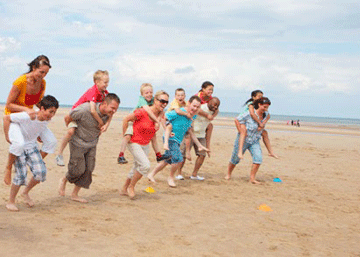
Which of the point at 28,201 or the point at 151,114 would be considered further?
the point at 151,114

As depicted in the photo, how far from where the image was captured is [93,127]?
6238mm

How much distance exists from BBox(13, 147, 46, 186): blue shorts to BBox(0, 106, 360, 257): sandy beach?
1.42 feet

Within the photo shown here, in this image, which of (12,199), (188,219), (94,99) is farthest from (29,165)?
(188,219)

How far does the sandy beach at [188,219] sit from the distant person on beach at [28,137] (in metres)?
0.44

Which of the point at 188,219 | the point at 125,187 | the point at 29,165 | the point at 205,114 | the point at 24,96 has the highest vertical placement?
the point at 24,96

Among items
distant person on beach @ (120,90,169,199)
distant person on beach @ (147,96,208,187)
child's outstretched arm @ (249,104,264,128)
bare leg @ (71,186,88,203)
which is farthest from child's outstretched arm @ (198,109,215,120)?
bare leg @ (71,186,88,203)

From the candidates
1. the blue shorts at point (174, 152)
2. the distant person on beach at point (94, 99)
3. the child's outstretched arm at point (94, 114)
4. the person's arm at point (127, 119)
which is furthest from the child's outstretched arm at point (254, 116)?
the child's outstretched arm at point (94, 114)

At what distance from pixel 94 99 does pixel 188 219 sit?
218 centimetres

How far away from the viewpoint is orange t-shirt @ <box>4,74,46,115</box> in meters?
5.50

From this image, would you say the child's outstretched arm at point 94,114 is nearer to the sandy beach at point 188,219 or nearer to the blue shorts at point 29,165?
the blue shorts at point 29,165

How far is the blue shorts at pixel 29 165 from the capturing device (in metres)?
5.52

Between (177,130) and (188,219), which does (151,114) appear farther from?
(188,219)

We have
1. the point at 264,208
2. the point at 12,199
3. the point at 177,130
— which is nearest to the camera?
the point at 12,199

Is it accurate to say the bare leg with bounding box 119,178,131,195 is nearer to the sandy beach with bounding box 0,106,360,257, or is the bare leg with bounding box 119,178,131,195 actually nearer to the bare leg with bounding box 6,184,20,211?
the sandy beach with bounding box 0,106,360,257
